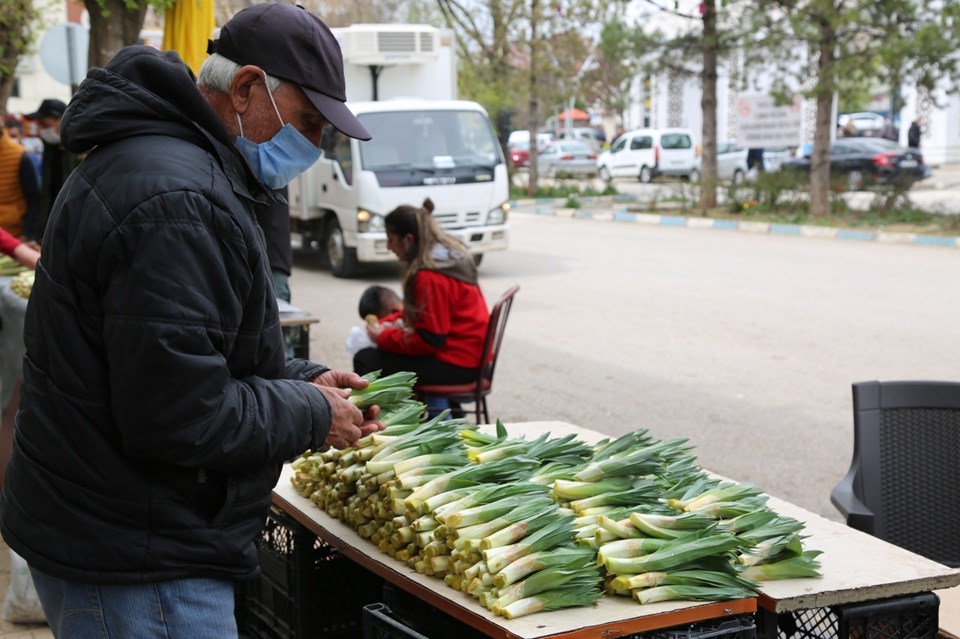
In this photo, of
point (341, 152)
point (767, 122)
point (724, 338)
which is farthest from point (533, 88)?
point (724, 338)

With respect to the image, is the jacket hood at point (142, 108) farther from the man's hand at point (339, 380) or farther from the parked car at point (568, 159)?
the parked car at point (568, 159)

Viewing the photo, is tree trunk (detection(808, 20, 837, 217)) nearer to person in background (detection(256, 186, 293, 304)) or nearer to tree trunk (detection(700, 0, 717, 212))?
tree trunk (detection(700, 0, 717, 212))

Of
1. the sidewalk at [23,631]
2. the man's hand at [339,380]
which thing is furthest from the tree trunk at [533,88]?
the man's hand at [339,380]

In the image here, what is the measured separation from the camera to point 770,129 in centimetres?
2505

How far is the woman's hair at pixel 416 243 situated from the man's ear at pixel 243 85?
151 inches

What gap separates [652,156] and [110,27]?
108ft

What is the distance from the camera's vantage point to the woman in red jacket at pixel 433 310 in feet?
20.2

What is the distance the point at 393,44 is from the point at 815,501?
11.6 metres

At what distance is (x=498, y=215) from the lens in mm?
15852

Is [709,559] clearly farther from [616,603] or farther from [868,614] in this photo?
[868,614]

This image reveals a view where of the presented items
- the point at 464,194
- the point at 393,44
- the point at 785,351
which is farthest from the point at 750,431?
the point at 393,44

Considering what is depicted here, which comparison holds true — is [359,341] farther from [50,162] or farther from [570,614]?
[50,162]

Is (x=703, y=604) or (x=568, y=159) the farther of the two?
(x=568, y=159)

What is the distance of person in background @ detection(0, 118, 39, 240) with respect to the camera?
353 inches
